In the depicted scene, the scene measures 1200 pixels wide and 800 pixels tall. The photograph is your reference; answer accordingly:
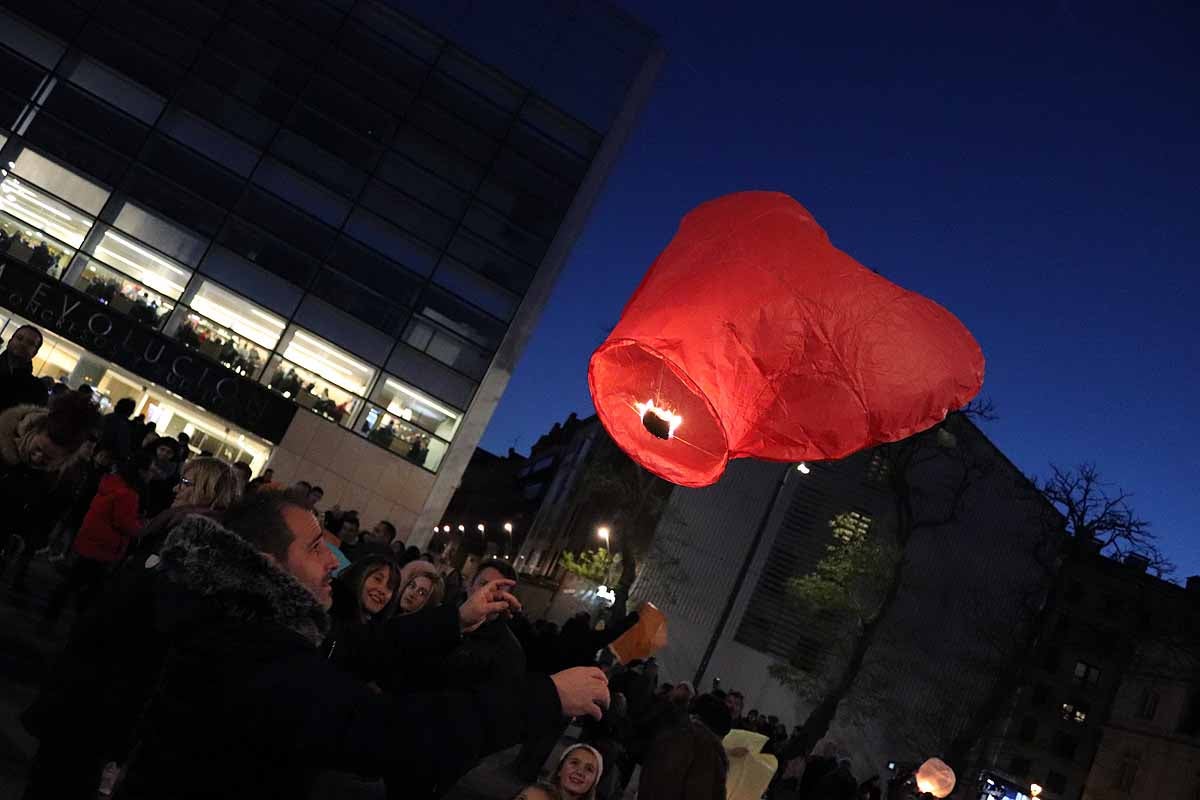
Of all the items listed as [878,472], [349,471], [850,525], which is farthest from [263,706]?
[878,472]

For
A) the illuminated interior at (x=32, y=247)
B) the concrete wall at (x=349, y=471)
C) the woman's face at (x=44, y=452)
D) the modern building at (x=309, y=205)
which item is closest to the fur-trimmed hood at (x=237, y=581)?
the woman's face at (x=44, y=452)

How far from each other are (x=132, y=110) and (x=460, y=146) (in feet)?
32.7

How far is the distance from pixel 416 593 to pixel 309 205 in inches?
1080

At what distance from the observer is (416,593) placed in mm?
6684

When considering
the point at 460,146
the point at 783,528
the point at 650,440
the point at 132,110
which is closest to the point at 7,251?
the point at 132,110

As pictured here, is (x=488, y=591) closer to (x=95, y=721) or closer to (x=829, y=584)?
(x=95, y=721)

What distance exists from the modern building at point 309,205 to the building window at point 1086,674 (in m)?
37.0

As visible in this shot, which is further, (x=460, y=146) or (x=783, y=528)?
(x=783, y=528)

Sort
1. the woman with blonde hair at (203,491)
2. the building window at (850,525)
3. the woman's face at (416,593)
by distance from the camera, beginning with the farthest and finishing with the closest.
A: the building window at (850,525) < the woman's face at (416,593) < the woman with blonde hair at (203,491)

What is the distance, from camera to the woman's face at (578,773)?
5.47 m

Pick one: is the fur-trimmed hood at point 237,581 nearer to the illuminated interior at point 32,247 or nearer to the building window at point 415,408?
the building window at point 415,408

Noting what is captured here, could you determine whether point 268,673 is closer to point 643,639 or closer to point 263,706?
point 263,706

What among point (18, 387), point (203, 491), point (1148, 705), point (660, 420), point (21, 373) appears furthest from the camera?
point (1148, 705)

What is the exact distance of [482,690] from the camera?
2.59 metres
